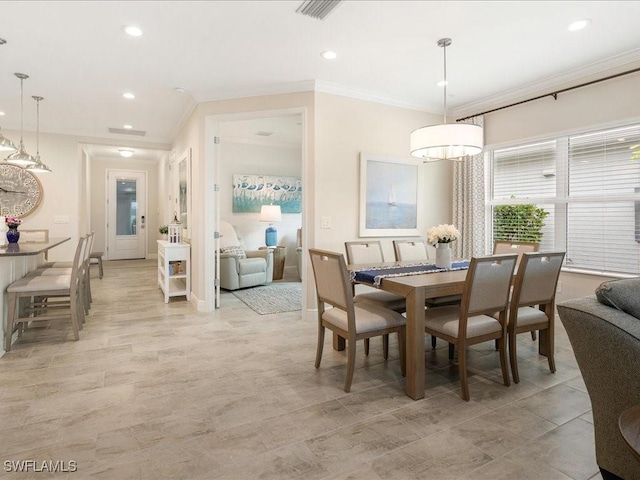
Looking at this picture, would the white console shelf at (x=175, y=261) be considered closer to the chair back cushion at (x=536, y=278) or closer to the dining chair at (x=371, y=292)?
the dining chair at (x=371, y=292)

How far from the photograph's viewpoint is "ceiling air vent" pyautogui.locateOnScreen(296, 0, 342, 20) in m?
2.62

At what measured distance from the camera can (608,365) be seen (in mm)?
1476

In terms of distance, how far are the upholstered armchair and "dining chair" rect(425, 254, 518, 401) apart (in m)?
3.79

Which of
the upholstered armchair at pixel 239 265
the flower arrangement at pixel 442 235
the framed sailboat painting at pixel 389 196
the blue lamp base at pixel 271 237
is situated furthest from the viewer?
the blue lamp base at pixel 271 237

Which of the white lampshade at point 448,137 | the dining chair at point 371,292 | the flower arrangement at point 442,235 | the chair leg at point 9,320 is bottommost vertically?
the chair leg at point 9,320

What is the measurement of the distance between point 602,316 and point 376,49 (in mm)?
2876

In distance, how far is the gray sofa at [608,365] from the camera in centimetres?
141

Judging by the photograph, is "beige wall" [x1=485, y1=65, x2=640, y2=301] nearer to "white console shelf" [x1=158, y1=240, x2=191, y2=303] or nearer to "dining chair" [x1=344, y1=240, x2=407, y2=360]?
"dining chair" [x1=344, y1=240, x2=407, y2=360]

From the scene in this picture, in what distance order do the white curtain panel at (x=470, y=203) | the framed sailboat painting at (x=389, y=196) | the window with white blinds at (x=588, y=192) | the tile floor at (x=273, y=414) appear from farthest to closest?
the white curtain panel at (x=470, y=203), the framed sailboat painting at (x=389, y=196), the window with white blinds at (x=588, y=192), the tile floor at (x=273, y=414)

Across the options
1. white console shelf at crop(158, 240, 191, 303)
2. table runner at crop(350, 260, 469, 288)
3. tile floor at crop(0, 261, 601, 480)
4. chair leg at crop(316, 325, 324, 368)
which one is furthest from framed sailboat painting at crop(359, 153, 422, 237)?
white console shelf at crop(158, 240, 191, 303)

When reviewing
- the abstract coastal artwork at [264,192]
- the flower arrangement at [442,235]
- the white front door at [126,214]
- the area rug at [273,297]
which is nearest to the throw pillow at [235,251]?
the area rug at [273,297]

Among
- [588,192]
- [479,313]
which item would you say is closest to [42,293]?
[479,313]

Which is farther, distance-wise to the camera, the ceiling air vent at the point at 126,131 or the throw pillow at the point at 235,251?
the ceiling air vent at the point at 126,131

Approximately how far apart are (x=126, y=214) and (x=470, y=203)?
8546 mm
